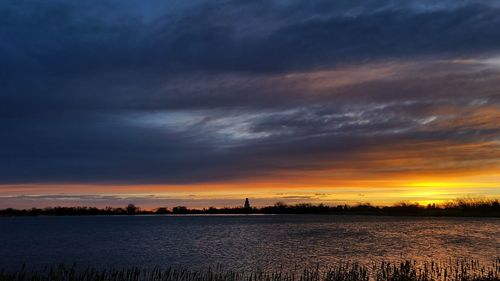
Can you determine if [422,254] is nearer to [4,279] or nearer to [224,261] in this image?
[224,261]

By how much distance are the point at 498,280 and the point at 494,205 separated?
144m

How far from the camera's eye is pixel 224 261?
4181 centimetres

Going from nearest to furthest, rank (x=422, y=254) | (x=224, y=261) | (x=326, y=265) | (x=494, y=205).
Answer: (x=326, y=265)
(x=224, y=261)
(x=422, y=254)
(x=494, y=205)

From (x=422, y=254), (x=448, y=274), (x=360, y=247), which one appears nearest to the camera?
(x=448, y=274)

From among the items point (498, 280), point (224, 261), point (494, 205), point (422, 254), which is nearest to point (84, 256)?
point (224, 261)

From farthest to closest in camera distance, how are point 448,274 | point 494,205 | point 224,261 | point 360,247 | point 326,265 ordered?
1. point 494,205
2. point 360,247
3. point 224,261
4. point 326,265
5. point 448,274

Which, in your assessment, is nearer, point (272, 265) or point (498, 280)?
point (498, 280)

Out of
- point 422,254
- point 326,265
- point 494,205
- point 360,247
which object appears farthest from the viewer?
point 494,205

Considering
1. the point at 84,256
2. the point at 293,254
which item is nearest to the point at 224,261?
the point at 293,254

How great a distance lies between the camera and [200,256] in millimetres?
46188

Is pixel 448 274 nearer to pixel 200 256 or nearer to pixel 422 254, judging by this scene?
pixel 422 254

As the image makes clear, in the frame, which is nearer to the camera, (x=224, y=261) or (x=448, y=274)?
Answer: (x=448, y=274)

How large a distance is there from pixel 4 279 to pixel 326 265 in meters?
23.1

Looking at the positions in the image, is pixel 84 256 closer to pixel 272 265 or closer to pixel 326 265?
pixel 272 265
